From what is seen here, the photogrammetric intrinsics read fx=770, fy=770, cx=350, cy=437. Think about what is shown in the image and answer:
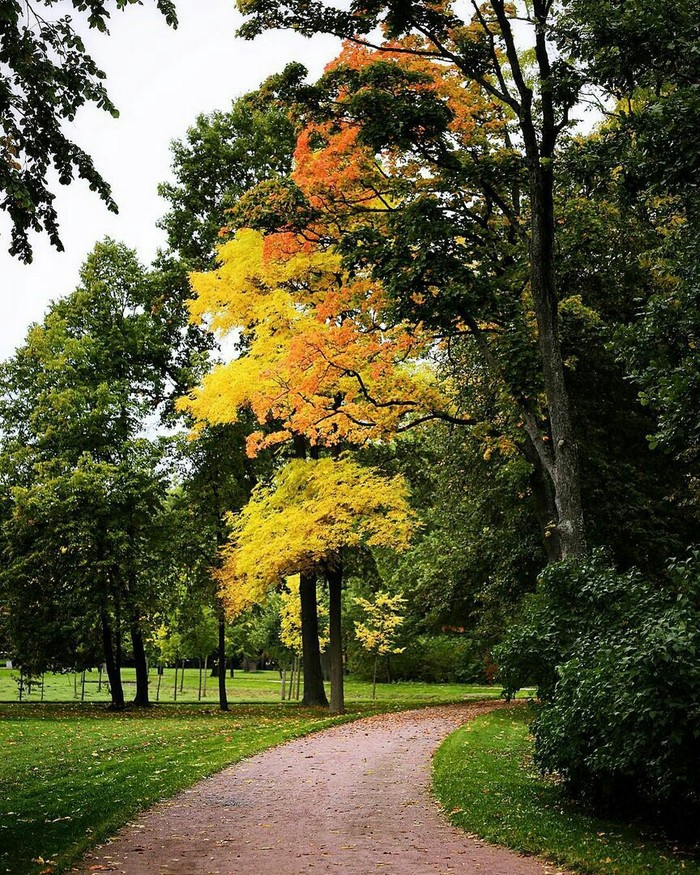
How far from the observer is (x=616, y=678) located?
6.25 meters

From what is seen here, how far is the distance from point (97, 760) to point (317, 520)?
7.61 metres

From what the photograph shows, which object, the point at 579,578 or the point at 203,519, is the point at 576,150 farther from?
the point at 203,519

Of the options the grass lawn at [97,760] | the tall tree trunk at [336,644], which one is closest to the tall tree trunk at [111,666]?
the grass lawn at [97,760]

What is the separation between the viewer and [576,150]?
10188 mm

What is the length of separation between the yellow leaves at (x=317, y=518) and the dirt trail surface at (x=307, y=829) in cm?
641

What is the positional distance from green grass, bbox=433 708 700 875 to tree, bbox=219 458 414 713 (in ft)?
22.4

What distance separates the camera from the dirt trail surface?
618 centimetres

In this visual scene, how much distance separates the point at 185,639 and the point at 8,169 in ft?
83.1

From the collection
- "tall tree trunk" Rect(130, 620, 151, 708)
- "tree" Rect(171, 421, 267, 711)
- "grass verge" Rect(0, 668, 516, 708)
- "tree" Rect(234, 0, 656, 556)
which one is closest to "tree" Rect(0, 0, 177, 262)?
"tree" Rect(234, 0, 656, 556)

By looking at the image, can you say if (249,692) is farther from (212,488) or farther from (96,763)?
(96,763)

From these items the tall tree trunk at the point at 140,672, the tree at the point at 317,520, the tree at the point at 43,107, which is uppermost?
the tree at the point at 43,107

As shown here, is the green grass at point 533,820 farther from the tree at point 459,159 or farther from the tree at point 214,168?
the tree at point 214,168

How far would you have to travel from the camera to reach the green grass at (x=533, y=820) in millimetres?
5945

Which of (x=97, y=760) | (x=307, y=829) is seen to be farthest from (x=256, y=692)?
(x=307, y=829)
